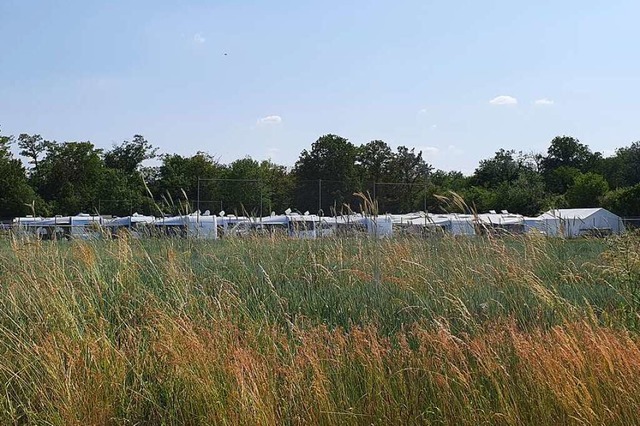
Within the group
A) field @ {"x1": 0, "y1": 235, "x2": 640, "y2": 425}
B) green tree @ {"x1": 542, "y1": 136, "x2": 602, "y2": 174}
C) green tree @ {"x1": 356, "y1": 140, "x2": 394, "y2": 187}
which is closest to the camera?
field @ {"x1": 0, "y1": 235, "x2": 640, "y2": 425}

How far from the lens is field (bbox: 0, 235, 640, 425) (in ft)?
13.0

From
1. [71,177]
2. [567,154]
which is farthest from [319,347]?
[567,154]

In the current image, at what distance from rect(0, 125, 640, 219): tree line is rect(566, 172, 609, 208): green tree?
7cm

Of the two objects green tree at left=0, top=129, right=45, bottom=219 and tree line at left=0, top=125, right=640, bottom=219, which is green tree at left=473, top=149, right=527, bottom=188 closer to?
tree line at left=0, top=125, right=640, bottom=219

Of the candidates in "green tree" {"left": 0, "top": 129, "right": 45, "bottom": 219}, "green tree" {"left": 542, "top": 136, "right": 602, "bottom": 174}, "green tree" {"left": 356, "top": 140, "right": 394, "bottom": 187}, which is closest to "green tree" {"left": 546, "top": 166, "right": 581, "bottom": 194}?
"green tree" {"left": 542, "top": 136, "right": 602, "bottom": 174}

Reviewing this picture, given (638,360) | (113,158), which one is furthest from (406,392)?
(113,158)

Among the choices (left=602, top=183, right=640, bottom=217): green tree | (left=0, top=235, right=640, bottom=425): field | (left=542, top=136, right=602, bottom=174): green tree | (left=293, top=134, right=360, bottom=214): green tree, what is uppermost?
(left=542, top=136, right=602, bottom=174): green tree

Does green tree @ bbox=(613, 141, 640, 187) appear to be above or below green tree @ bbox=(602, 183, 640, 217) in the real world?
above

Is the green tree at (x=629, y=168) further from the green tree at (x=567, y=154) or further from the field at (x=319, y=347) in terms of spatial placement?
the field at (x=319, y=347)

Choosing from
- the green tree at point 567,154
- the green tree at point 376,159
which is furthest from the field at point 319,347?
the green tree at point 567,154

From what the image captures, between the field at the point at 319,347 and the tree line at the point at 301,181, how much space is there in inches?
120

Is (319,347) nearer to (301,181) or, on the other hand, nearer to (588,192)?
(301,181)

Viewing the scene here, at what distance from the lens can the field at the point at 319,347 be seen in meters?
3.95

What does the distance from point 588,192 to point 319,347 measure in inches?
2079
